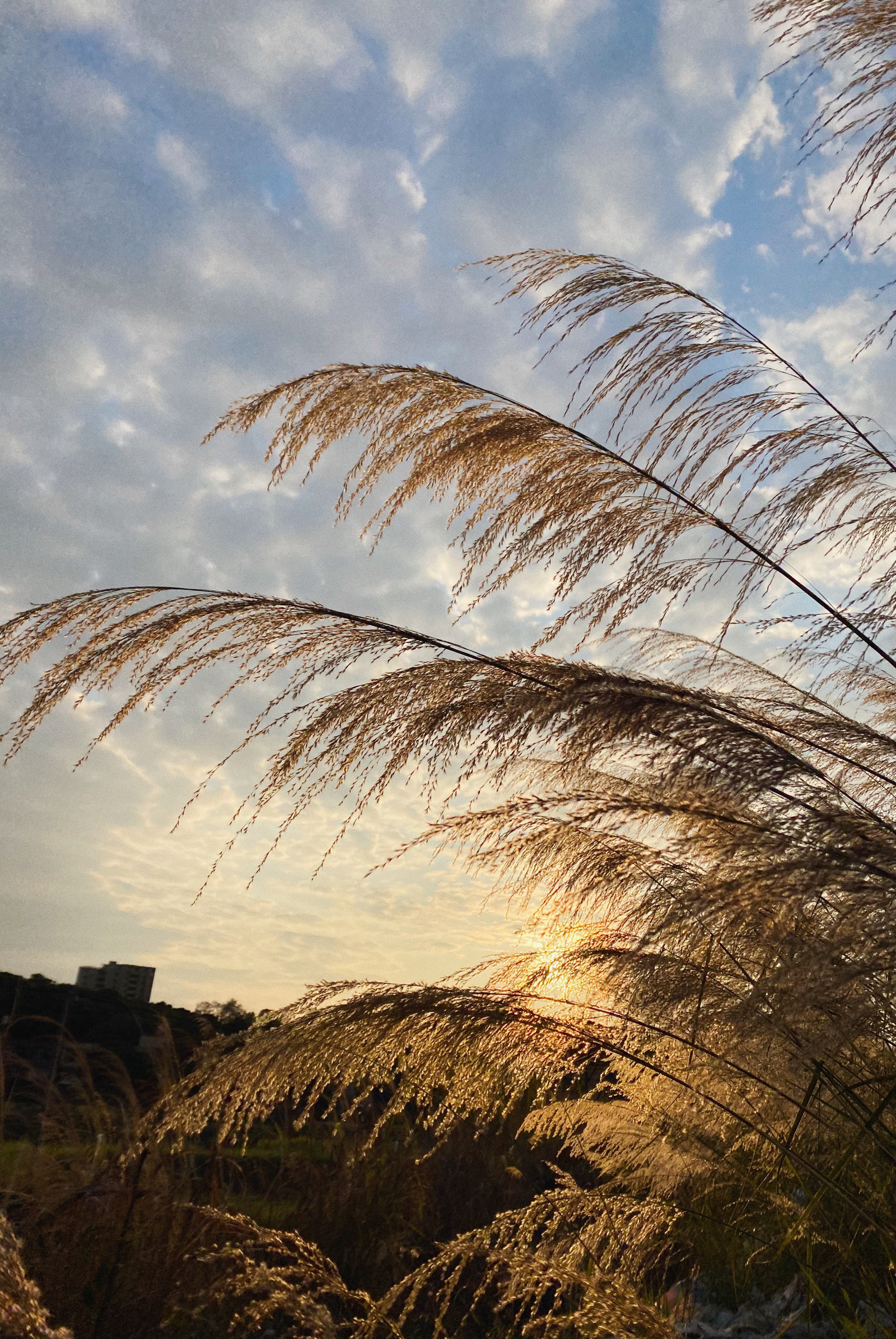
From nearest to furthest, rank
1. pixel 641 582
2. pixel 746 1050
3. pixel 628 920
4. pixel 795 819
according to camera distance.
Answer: pixel 795 819
pixel 746 1050
pixel 628 920
pixel 641 582

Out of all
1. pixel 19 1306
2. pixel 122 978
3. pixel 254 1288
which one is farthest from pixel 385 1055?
pixel 122 978

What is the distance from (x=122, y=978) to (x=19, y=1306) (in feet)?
22.3

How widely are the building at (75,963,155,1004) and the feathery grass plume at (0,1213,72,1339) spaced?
637cm

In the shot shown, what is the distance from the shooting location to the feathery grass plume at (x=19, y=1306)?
3.82 feet

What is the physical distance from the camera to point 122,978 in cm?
747

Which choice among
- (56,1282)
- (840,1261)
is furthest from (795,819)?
(56,1282)

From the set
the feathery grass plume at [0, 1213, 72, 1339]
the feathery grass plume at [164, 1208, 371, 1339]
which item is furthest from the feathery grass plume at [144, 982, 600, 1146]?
the feathery grass plume at [0, 1213, 72, 1339]

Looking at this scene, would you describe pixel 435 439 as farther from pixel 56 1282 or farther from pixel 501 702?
pixel 56 1282

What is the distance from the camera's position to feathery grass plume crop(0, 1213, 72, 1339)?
1163 millimetres

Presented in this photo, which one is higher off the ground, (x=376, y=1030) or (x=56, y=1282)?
(x=376, y=1030)

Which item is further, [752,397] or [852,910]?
[752,397]

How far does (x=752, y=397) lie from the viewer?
260 centimetres

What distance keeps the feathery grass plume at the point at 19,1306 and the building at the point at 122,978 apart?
6.37 m

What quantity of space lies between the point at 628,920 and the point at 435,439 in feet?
4.32
